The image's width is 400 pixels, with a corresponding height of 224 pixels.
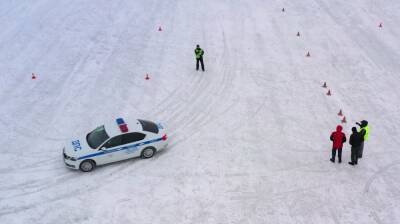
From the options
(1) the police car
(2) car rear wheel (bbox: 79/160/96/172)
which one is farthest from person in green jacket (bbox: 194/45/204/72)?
(2) car rear wheel (bbox: 79/160/96/172)

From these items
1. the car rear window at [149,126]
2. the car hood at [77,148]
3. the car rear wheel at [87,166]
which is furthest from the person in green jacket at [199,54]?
the car rear wheel at [87,166]

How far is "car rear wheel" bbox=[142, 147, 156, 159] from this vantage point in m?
17.7

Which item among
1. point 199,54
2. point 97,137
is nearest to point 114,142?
point 97,137

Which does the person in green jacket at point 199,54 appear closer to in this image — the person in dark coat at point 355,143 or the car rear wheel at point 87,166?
the car rear wheel at point 87,166

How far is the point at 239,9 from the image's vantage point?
3322cm

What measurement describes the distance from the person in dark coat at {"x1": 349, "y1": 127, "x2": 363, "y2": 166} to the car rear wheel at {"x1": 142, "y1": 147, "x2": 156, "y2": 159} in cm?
767

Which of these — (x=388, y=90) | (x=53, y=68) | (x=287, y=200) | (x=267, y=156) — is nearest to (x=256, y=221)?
(x=287, y=200)

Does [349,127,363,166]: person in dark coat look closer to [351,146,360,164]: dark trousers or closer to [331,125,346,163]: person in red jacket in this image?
[351,146,360,164]: dark trousers

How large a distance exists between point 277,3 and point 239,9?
11.4 feet

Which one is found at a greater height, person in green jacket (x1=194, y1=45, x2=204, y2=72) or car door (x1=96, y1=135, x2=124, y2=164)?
person in green jacket (x1=194, y1=45, x2=204, y2=72)

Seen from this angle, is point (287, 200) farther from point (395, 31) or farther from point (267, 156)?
point (395, 31)

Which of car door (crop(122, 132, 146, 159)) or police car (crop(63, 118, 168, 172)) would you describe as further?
car door (crop(122, 132, 146, 159))

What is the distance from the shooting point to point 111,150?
17.0 metres

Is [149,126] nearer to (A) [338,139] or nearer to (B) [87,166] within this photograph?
(B) [87,166]
